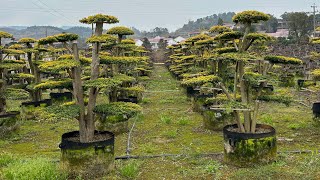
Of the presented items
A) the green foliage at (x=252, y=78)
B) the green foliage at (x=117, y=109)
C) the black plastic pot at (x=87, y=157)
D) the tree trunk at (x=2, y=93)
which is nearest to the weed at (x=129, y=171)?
the black plastic pot at (x=87, y=157)

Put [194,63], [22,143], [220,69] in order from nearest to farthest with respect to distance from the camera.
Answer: [22,143]
[220,69]
[194,63]

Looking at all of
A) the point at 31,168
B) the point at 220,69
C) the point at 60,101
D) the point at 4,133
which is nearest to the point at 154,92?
the point at 60,101

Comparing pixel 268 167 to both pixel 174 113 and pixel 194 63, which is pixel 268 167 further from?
pixel 194 63

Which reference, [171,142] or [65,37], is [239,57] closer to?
[171,142]

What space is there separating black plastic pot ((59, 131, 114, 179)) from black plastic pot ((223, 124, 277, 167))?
102 inches

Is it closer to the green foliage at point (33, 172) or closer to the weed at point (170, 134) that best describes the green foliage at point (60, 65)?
the green foliage at point (33, 172)

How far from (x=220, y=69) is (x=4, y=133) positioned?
22.9 ft

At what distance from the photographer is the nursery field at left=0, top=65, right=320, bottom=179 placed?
7.08 meters

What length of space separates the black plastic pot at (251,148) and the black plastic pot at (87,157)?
2601 mm

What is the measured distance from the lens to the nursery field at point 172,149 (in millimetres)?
7078

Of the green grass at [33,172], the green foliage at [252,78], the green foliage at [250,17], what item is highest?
the green foliage at [250,17]

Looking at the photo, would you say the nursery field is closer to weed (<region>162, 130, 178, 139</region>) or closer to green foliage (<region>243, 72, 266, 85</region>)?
weed (<region>162, 130, 178, 139</region>)

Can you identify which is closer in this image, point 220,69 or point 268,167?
point 268,167

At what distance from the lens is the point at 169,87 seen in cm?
2438
